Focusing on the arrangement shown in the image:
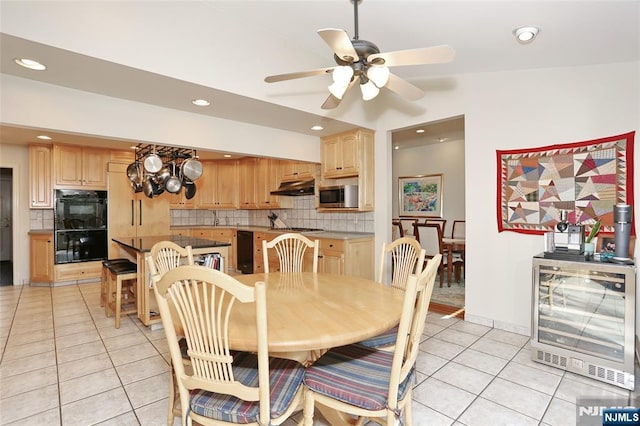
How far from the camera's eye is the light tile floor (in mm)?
1881

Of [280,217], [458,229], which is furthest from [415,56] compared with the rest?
[458,229]

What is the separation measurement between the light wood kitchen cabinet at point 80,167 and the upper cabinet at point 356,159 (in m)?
3.88

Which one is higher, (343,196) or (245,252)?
(343,196)

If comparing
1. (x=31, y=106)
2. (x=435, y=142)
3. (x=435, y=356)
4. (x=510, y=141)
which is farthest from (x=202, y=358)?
(x=435, y=142)

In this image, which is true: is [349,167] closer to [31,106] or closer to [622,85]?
[622,85]

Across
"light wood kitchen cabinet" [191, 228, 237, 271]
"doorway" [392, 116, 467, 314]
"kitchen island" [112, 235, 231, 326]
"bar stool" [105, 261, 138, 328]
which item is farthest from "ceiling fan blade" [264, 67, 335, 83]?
"light wood kitchen cabinet" [191, 228, 237, 271]

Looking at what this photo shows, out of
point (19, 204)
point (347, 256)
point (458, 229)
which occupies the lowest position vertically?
point (347, 256)

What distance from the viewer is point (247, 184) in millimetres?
6328

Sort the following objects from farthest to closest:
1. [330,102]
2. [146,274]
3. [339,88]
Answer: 1. [146,274]
2. [330,102]
3. [339,88]

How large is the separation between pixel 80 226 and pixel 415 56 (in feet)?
18.5

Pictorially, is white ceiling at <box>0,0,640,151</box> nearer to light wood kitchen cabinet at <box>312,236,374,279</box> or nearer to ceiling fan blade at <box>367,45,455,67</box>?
ceiling fan blade at <box>367,45,455,67</box>

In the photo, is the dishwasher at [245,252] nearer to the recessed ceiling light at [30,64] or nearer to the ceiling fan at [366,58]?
the recessed ceiling light at [30,64]

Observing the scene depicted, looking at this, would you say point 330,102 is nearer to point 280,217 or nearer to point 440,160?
point 280,217

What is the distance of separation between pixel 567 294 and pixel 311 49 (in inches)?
124
